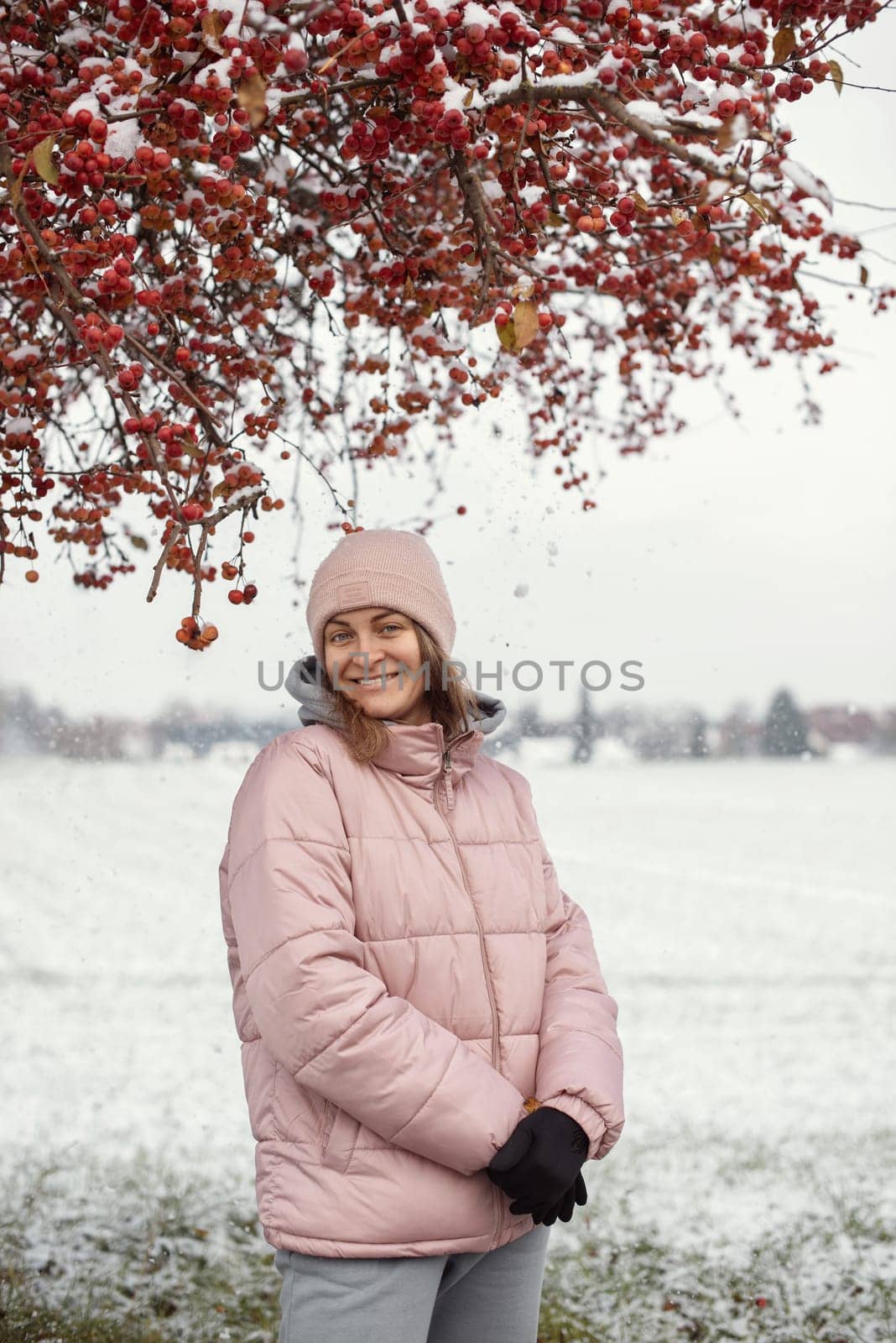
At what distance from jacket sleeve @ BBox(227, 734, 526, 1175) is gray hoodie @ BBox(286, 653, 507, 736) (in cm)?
18

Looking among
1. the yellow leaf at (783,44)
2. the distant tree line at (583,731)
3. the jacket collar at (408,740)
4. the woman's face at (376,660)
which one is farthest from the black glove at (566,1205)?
the distant tree line at (583,731)

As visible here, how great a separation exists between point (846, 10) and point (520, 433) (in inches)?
80.1

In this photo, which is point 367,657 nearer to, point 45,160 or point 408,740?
point 408,740

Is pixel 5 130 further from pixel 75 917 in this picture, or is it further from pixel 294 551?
pixel 75 917

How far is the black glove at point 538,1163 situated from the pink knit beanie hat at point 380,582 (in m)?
0.66

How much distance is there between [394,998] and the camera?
4.09 feet

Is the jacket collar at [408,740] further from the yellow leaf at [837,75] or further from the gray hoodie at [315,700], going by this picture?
the yellow leaf at [837,75]

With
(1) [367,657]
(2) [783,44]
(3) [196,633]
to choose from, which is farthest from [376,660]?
(2) [783,44]

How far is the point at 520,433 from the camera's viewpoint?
12.7ft

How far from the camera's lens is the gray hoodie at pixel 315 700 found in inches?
57.2

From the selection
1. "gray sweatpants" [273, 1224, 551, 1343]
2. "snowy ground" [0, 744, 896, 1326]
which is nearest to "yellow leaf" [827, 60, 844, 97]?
"gray sweatpants" [273, 1224, 551, 1343]

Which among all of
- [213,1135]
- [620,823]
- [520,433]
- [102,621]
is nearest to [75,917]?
[102,621]

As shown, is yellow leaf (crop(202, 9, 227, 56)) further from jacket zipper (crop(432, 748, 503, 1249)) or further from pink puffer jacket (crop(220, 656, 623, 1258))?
jacket zipper (crop(432, 748, 503, 1249))

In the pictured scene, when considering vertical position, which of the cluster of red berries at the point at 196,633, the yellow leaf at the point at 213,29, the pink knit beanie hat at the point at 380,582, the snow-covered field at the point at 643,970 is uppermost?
the yellow leaf at the point at 213,29
